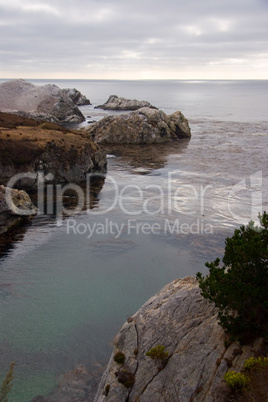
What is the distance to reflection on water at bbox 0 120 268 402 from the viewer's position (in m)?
16.5

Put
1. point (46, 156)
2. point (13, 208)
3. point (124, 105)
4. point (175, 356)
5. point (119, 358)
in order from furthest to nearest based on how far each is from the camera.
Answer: point (124, 105), point (46, 156), point (13, 208), point (119, 358), point (175, 356)

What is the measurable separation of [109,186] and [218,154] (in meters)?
22.5

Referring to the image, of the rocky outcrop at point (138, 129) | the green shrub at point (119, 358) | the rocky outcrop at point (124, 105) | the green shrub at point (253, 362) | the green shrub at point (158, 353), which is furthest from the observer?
the rocky outcrop at point (124, 105)

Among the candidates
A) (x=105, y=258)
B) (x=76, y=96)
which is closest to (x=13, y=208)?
→ (x=105, y=258)

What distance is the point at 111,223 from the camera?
3041 centimetres

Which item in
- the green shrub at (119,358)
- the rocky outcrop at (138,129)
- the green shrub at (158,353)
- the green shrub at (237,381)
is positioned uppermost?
the rocky outcrop at (138,129)

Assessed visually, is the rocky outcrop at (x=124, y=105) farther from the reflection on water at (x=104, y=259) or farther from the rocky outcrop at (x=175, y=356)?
the rocky outcrop at (x=175, y=356)

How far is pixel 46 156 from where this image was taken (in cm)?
4206

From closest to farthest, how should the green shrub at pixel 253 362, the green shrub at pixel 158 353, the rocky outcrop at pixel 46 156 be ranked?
the green shrub at pixel 253 362 < the green shrub at pixel 158 353 < the rocky outcrop at pixel 46 156

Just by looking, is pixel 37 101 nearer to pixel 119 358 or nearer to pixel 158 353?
pixel 119 358

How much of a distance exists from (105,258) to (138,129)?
47052 mm

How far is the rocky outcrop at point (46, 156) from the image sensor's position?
130 feet

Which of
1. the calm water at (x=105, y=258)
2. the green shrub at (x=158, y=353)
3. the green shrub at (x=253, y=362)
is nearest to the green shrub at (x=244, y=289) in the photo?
the green shrub at (x=253, y=362)

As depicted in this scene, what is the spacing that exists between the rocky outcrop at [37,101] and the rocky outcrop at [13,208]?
6403cm
